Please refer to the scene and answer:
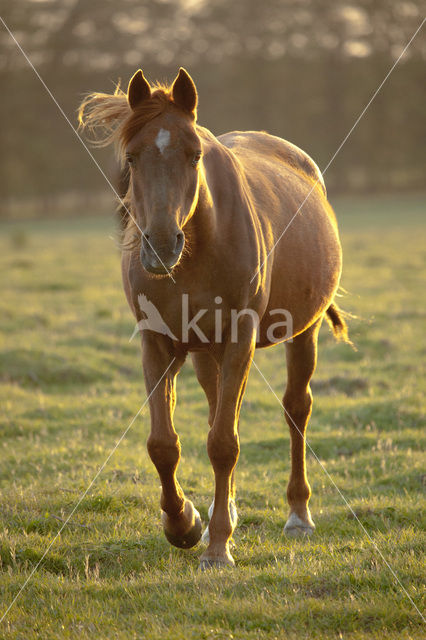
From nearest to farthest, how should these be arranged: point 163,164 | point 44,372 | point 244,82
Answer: point 163,164 → point 44,372 → point 244,82

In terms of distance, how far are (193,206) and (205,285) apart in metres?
0.51

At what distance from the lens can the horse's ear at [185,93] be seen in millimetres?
3926

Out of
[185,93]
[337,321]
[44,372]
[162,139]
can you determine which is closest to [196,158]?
[162,139]

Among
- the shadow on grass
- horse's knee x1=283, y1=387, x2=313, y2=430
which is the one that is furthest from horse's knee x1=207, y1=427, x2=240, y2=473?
the shadow on grass

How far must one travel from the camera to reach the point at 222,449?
4340mm

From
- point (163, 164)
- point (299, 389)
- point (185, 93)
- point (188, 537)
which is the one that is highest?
point (185, 93)

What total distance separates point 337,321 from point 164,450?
8.99 ft

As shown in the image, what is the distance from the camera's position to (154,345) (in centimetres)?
443

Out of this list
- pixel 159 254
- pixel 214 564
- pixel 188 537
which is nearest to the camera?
pixel 159 254

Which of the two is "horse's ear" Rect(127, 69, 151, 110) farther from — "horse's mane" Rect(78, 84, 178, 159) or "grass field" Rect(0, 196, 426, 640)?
"grass field" Rect(0, 196, 426, 640)

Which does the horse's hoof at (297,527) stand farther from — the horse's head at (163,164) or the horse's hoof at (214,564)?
the horse's head at (163,164)

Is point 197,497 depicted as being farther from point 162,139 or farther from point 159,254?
point 162,139

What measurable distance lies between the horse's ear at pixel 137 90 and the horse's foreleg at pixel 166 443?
134 centimetres

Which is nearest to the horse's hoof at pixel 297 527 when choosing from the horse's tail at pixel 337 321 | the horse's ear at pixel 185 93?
the horse's tail at pixel 337 321
